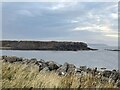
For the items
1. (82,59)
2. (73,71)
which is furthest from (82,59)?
(73,71)

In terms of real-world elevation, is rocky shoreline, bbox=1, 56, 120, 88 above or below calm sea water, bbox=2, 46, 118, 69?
above

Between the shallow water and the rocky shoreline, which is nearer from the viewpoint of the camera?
the rocky shoreline

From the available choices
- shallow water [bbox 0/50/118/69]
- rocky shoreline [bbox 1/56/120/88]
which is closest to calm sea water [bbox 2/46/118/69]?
shallow water [bbox 0/50/118/69]

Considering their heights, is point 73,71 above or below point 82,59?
above

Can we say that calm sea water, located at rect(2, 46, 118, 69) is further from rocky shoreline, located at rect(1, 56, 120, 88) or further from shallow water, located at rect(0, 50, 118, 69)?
rocky shoreline, located at rect(1, 56, 120, 88)

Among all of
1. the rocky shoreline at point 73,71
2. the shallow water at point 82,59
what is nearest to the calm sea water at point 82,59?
the shallow water at point 82,59

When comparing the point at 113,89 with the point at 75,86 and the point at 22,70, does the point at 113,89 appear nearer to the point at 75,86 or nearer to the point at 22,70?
the point at 75,86

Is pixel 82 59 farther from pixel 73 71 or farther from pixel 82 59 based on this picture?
pixel 73 71

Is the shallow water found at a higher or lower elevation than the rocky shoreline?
lower

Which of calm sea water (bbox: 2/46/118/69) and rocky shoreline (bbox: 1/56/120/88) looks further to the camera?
calm sea water (bbox: 2/46/118/69)

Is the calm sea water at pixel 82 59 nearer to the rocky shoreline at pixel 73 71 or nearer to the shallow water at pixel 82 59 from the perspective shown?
the shallow water at pixel 82 59

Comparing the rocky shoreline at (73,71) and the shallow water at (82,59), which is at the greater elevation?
the rocky shoreline at (73,71)

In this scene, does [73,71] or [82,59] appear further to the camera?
[82,59]

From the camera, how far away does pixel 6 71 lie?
353 inches
